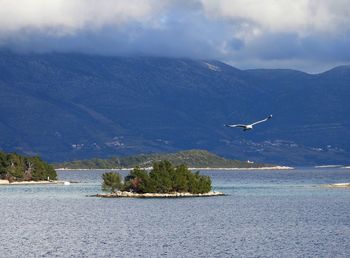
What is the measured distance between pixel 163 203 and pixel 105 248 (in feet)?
251

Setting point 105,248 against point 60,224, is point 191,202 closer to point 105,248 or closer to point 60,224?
point 60,224

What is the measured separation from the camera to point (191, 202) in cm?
18375

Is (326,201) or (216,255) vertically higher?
(326,201)

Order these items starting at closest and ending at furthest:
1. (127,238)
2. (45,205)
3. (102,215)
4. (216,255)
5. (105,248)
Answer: (216,255) → (105,248) → (127,238) → (102,215) → (45,205)

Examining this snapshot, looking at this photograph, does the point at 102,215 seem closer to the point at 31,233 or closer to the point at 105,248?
the point at 31,233

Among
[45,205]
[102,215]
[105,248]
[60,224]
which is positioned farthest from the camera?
[45,205]

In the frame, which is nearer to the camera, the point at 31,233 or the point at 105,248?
the point at 105,248

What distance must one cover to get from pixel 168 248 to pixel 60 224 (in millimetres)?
34665

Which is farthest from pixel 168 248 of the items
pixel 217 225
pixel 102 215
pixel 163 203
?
pixel 163 203

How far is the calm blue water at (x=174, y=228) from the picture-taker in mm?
101625

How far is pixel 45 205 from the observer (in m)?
177

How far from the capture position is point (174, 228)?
12850cm

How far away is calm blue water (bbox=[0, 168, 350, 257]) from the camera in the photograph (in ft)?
333

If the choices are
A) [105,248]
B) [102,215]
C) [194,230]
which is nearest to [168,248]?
[105,248]
